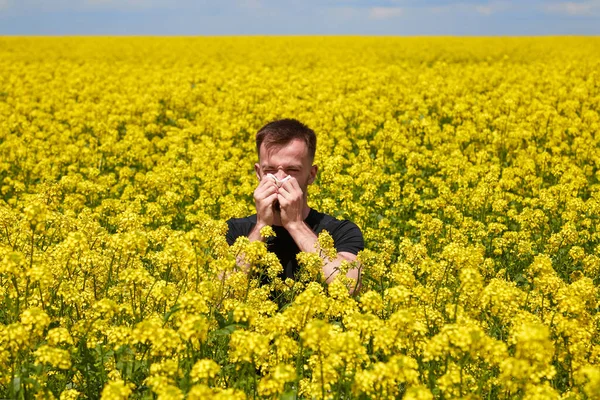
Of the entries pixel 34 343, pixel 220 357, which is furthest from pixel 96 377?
pixel 220 357

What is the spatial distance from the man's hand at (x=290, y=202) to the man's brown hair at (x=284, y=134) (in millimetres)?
462

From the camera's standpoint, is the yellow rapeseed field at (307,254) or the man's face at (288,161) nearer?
the yellow rapeseed field at (307,254)

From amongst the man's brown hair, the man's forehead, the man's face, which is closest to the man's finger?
the man's face

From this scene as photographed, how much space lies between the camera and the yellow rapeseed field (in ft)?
10.5

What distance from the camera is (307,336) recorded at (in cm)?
286

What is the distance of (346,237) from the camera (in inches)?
209

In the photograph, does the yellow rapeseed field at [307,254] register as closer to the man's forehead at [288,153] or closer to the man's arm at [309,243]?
the man's arm at [309,243]

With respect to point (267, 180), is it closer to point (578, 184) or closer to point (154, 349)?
point (154, 349)

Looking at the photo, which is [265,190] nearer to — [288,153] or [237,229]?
[288,153]

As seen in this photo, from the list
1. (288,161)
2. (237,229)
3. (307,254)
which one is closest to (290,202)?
(288,161)

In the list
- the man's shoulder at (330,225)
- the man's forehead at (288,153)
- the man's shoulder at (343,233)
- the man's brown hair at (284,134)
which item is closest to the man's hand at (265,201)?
the man's forehead at (288,153)

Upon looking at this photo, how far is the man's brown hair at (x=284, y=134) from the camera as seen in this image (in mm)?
5164

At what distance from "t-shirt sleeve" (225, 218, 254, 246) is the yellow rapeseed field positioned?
302mm

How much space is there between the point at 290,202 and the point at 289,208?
6cm
